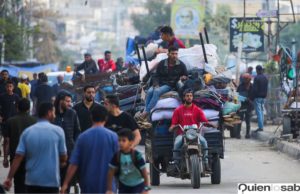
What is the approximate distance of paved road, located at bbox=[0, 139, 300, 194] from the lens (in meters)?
18.0

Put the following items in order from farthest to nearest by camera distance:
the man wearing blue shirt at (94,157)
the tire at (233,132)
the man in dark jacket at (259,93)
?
the tire at (233,132), the man in dark jacket at (259,93), the man wearing blue shirt at (94,157)

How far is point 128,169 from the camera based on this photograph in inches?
465

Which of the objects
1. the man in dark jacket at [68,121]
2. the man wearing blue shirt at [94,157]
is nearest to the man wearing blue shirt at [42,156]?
the man wearing blue shirt at [94,157]

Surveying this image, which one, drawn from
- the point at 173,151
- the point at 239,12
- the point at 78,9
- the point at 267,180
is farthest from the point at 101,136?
the point at 78,9

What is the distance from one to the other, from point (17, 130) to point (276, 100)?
2069cm

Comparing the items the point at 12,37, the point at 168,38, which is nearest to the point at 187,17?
the point at 12,37

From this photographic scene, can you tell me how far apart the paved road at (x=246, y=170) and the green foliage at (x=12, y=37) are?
1926cm

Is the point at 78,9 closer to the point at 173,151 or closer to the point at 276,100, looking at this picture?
the point at 276,100

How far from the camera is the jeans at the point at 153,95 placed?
62.0 feet

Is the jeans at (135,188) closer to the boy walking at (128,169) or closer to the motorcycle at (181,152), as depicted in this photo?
the boy walking at (128,169)

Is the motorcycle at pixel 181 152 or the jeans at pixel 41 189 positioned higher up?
the jeans at pixel 41 189

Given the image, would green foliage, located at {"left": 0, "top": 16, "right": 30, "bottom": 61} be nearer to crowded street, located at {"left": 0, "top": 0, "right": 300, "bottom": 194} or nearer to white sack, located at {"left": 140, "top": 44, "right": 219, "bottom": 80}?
crowded street, located at {"left": 0, "top": 0, "right": 300, "bottom": 194}

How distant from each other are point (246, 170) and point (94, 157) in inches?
382

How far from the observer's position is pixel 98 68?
108 feet
